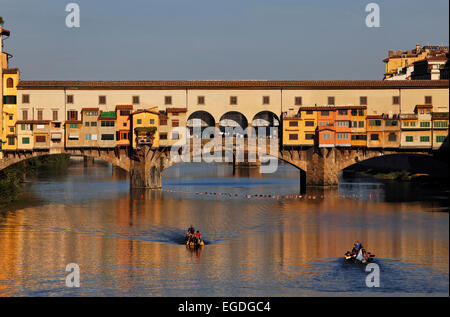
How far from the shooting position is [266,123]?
274 feet

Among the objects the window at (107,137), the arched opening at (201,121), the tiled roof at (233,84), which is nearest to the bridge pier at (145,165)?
the window at (107,137)

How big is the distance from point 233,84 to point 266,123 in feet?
24.0

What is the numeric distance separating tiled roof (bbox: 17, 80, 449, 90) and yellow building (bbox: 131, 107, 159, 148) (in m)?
3.05

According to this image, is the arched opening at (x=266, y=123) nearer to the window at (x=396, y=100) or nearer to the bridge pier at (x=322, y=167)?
the bridge pier at (x=322, y=167)

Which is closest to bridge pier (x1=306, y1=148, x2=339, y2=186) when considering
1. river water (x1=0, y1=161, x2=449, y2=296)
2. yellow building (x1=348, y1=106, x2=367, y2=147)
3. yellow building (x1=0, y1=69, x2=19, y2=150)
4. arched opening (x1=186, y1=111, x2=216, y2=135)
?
river water (x1=0, y1=161, x2=449, y2=296)

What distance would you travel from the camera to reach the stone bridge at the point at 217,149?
77.9 m

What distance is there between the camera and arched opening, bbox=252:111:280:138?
270ft

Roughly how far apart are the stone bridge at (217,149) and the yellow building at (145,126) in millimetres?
897

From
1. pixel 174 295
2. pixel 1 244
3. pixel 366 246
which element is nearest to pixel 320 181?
pixel 366 246

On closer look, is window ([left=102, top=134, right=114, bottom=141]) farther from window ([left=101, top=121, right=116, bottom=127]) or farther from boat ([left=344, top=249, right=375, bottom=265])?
boat ([left=344, top=249, right=375, bottom=265])

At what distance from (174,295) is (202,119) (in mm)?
50202

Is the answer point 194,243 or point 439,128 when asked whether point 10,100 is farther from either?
point 439,128

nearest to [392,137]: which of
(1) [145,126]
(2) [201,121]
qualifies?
(2) [201,121]

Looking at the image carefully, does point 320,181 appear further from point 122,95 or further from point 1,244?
point 1,244
